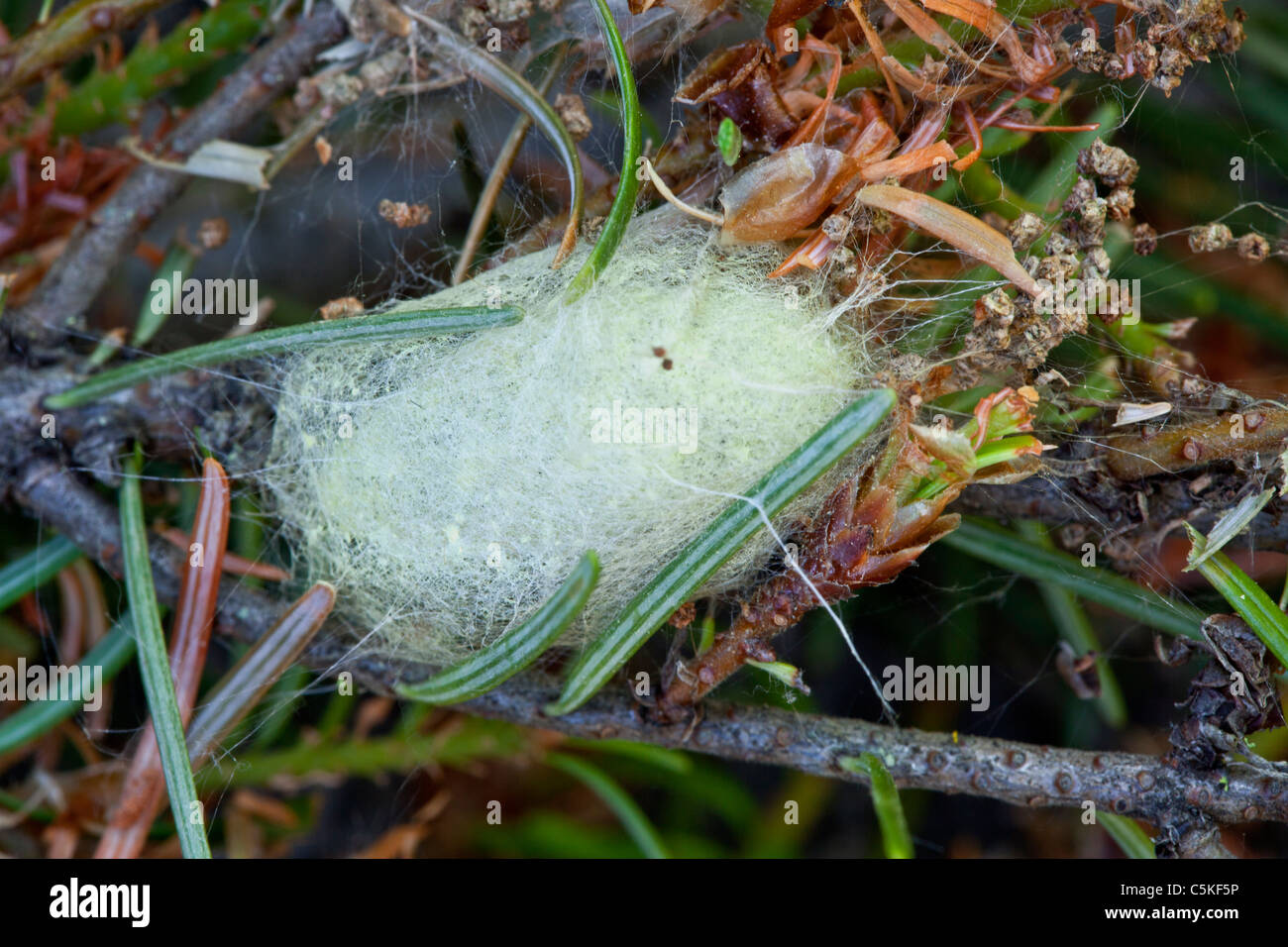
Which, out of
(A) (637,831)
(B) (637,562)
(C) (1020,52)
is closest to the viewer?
(C) (1020,52)

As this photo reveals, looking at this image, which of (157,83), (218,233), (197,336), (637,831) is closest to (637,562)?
(637,831)

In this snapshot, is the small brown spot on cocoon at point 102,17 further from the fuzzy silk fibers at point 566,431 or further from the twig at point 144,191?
the fuzzy silk fibers at point 566,431

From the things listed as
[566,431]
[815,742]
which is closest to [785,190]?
[566,431]

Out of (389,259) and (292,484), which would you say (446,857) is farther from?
(389,259)

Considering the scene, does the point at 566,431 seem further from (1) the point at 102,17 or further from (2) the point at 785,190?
(1) the point at 102,17

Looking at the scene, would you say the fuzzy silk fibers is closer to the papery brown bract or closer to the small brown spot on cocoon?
the papery brown bract

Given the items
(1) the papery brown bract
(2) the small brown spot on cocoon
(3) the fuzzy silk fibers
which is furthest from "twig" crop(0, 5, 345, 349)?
(1) the papery brown bract
